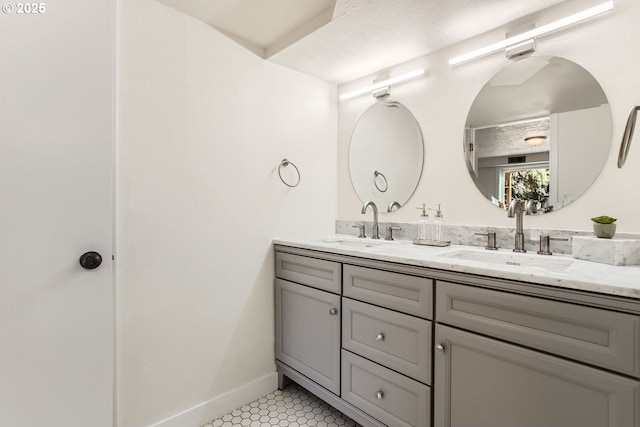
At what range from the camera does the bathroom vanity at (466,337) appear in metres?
0.93

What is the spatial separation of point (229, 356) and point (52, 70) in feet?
5.23

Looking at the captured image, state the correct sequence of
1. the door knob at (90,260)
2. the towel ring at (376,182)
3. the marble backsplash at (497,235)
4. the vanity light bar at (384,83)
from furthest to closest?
the towel ring at (376,182)
the vanity light bar at (384,83)
the marble backsplash at (497,235)
the door knob at (90,260)

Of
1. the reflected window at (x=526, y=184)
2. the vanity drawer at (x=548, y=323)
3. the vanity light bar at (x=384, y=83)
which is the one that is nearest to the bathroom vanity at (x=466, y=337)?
the vanity drawer at (x=548, y=323)

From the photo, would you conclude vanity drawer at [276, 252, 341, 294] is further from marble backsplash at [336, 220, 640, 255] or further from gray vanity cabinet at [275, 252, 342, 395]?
marble backsplash at [336, 220, 640, 255]

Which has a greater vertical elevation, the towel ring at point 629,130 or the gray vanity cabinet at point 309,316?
the towel ring at point 629,130

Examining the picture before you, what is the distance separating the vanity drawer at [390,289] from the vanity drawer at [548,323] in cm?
6

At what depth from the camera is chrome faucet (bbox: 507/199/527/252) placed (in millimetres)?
1583

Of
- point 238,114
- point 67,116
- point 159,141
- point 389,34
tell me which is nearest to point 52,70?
point 67,116

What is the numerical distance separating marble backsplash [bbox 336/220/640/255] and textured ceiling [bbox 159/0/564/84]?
1.06 metres

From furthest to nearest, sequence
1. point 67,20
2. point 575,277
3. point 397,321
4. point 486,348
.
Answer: point 397,321, point 67,20, point 486,348, point 575,277

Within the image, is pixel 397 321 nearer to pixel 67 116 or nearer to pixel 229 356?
pixel 229 356

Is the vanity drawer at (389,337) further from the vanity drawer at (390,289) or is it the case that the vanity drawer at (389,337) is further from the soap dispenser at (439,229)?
the soap dispenser at (439,229)

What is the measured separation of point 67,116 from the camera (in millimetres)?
1275

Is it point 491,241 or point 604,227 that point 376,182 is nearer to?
point 491,241
